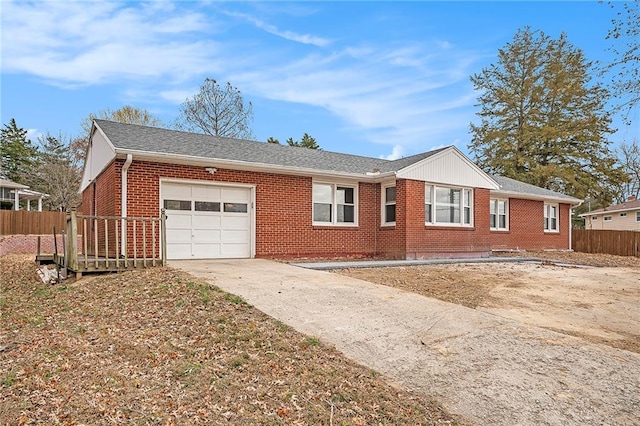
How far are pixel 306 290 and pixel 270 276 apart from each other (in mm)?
1505

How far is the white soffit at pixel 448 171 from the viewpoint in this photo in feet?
45.2

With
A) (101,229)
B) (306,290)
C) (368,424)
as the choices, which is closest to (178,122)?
(101,229)

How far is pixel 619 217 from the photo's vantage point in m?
37.1

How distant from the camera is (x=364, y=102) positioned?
1855 cm

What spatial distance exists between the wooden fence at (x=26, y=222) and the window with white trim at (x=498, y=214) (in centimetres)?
2276

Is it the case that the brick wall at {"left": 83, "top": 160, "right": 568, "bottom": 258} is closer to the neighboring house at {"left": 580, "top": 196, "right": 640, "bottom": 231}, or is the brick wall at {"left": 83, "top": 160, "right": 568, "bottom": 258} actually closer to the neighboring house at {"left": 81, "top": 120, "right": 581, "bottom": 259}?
the neighboring house at {"left": 81, "top": 120, "right": 581, "bottom": 259}

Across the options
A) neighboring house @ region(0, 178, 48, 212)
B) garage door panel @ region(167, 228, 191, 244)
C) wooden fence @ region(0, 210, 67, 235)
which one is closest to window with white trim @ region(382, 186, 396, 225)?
garage door panel @ region(167, 228, 191, 244)

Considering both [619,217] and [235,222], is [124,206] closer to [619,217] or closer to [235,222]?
[235,222]

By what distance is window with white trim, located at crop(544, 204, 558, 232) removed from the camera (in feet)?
69.6

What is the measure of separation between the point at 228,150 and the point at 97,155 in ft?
14.5

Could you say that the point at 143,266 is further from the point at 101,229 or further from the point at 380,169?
the point at 380,169

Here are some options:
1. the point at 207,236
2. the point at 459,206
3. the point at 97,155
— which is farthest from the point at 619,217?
the point at 97,155

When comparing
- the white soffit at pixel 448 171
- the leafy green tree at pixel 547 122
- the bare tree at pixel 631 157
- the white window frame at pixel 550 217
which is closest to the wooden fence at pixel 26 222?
the white soffit at pixel 448 171

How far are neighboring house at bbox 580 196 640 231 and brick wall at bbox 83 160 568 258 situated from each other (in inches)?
1090
